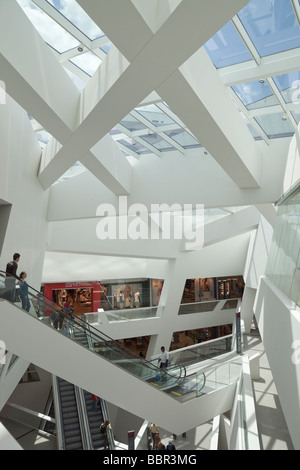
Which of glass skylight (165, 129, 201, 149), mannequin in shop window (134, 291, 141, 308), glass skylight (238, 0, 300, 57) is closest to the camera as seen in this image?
glass skylight (238, 0, 300, 57)

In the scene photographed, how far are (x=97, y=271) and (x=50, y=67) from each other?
56.1ft

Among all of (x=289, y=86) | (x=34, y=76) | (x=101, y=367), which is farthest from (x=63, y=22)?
(x=101, y=367)

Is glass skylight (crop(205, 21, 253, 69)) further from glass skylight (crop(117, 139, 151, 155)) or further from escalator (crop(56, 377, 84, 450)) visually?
escalator (crop(56, 377, 84, 450))

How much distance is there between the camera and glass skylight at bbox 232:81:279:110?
6762 millimetres

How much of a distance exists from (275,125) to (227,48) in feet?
10.1

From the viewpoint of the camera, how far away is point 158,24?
3850mm

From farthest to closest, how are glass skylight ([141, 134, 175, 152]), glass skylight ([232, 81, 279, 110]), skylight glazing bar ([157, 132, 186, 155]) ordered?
glass skylight ([141, 134, 175, 152])
skylight glazing bar ([157, 132, 186, 155])
glass skylight ([232, 81, 279, 110])

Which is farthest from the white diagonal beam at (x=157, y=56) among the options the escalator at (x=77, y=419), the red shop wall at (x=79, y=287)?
the red shop wall at (x=79, y=287)

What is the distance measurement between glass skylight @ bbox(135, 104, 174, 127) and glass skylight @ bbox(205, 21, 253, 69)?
280 centimetres

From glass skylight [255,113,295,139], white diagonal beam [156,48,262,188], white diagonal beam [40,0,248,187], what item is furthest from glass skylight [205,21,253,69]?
glass skylight [255,113,295,139]

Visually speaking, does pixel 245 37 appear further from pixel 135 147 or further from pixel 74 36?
pixel 135 147

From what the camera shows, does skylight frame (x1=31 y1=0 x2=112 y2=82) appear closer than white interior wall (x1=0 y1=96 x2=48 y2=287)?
Yes

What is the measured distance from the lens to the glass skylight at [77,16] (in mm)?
5539

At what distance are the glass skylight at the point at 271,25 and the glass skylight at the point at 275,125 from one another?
2.44 meters
